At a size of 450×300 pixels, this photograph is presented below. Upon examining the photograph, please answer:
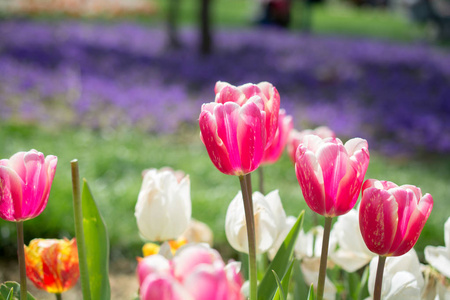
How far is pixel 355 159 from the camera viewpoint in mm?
815

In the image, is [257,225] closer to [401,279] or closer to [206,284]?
[401,279]

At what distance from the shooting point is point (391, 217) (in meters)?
0.81

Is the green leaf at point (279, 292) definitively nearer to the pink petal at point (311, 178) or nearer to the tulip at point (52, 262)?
the pink petal at point (311, 178)

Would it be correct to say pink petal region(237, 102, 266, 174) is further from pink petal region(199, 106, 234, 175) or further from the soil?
the soil

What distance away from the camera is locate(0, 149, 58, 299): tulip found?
0.82 metres

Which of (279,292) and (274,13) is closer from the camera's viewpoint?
(279,292)

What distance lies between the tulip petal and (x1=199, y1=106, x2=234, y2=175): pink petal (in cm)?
25

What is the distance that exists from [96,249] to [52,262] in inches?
2.8

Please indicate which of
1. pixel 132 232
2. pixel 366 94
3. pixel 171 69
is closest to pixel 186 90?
pixel 171 69

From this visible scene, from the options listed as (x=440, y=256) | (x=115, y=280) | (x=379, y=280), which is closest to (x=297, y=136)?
(x=440, y=256)

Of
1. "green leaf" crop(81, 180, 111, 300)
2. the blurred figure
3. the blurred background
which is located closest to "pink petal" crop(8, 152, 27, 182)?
"green leaf" crop(81, 180, 111, 300)

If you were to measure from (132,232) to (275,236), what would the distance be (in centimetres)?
201

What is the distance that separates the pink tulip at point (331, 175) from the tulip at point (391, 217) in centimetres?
2

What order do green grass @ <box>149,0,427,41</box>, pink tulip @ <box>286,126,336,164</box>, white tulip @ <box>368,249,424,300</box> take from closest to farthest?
1. white tulip @ <box>368,249,424,300</box>
2. pink tulip @ <box>286,126,336,164</box>
3. green grass @ <box>149,0,427,41</box>
